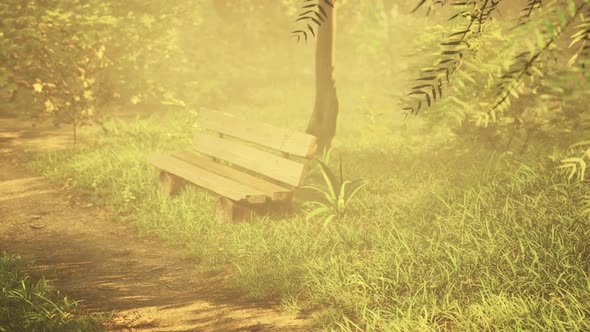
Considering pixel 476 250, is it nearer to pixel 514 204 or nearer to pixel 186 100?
pixel 514 204

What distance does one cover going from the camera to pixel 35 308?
337 cm

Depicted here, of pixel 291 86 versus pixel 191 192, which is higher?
pixel 291 86

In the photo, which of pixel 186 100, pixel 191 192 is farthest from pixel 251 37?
pixel 191 192

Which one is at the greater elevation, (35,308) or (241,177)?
(241,177)

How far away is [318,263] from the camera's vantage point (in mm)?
4141

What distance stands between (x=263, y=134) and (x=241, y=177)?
0.59 meters

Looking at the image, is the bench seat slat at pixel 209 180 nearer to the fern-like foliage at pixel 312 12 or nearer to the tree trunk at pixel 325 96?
the fern-like foliage at pixel 312 12

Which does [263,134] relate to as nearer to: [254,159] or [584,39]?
[254,159]

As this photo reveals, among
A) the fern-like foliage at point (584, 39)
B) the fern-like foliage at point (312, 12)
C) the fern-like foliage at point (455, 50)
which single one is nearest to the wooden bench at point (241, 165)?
the fern-like foliage at point (312, 12)

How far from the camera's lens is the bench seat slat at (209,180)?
4.78 metres

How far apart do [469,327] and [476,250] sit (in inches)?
38.9

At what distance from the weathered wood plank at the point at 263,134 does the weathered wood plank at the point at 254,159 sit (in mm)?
127

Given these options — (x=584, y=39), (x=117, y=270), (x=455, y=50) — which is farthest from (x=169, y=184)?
(x=584, y=39)

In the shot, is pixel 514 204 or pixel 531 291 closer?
pixel 531 291
